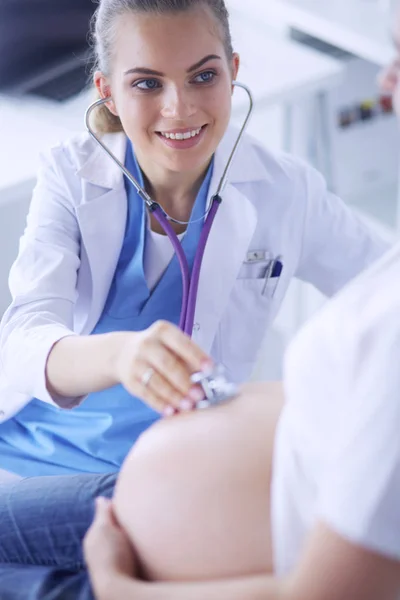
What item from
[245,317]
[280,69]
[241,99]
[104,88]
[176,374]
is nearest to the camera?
[176,374]

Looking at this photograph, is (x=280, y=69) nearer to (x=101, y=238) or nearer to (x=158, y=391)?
(x=101, y=238)

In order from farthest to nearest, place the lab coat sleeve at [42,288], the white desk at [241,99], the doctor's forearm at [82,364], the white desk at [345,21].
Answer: the white desk at [345,21] → the white desk at [241,99] → the lab coat sleeve at [42,288] → the doctor's forearm at [82,364]

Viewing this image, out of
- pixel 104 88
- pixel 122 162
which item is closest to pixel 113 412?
pixel 122 162

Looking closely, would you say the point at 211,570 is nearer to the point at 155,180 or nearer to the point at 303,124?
the point at 155,180

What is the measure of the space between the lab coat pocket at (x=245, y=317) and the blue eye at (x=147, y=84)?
0.33 m

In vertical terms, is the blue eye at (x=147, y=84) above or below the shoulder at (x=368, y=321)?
above

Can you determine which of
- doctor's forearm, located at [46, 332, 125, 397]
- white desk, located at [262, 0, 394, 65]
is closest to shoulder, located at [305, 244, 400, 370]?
doctor's forearm, located at [46, 332, 125, 397]

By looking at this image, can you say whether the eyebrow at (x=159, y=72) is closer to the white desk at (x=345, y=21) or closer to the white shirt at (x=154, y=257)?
the white shirt at (x=154, y=257)

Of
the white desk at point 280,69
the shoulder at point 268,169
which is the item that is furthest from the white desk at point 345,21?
the shoulder at point 268,169

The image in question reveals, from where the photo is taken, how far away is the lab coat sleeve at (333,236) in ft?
4.45

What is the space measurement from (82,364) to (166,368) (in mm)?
196

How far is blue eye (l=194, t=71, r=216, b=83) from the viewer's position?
1.20 meters

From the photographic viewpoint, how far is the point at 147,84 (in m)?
1.20

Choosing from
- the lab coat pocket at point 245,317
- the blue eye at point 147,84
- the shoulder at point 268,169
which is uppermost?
the blue eye at point 147,84
